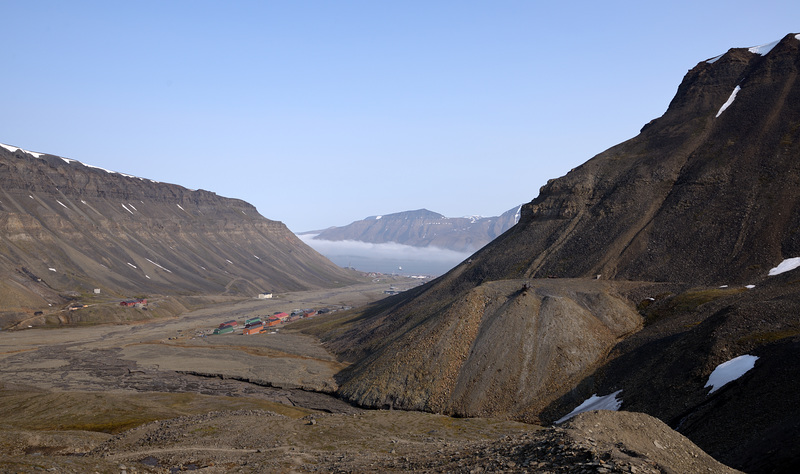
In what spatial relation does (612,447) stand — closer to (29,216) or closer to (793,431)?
(793,431)

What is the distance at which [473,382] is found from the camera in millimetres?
56969

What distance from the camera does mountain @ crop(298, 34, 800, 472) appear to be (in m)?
40.2

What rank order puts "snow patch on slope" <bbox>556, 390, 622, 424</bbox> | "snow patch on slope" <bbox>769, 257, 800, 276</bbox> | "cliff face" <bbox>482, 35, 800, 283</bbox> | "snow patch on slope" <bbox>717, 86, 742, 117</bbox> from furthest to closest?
1. "snow patch on slope" <bbox>717, 86, 742, 117</bbox>
2. "cliff face" <bbox>482, 35, 800, 283</bbox>
3. "snow patch on slope" <bbox>769, 257, 800, 276</bbox>
4. "snow patch on slope" <bbox>556, 390, 622, 424</bbox>

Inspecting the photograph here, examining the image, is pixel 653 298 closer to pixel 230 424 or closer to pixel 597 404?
pixel 597 404

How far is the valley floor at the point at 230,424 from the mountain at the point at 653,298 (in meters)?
7.44

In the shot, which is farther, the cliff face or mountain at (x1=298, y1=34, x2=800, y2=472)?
the cliff face

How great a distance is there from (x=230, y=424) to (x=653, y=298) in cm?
5423

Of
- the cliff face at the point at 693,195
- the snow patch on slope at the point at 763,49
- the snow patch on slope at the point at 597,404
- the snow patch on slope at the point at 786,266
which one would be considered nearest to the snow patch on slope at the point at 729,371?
the snow patch on slope at the point at 597,404

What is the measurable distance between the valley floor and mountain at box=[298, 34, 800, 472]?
293 inches

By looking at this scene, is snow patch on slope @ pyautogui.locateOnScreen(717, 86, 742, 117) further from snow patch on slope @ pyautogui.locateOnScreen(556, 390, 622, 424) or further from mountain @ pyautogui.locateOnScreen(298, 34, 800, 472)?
snow patch on slope @ pyautogui.locateOnScreen(556, 390, 622, 424)

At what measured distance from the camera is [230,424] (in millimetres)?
44031

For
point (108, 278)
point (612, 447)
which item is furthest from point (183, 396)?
point (108, 278)

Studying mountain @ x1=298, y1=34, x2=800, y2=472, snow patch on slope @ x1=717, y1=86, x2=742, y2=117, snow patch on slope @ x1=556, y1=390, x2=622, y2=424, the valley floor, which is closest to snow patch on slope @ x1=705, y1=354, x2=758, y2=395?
mountain @ x1=298, y1=34, x2=800, y2=472

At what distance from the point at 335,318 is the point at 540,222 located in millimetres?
59575
